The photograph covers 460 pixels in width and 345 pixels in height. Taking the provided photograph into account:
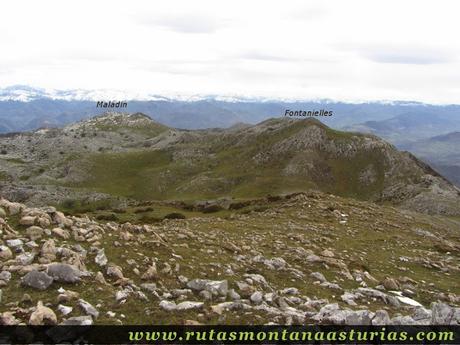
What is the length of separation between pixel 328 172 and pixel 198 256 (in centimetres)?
15620

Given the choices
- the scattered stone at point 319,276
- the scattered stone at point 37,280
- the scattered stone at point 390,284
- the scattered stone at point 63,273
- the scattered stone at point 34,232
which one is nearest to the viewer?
the scattered stone at point 37,280

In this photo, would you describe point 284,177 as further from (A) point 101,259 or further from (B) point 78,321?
(B) point 78,321

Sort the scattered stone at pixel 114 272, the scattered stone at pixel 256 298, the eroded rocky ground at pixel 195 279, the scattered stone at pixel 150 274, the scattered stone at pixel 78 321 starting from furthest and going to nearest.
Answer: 1. the scattered stone at pixel 150 274
2. the scattered stone at pixel 114 272
3. the scattered stone at pixel 256 298
4. the eroded rocky ground at pixel 195 279
5. the scattered stone at pixel 78 321

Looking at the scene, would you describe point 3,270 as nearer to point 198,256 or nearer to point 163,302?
point 163,302

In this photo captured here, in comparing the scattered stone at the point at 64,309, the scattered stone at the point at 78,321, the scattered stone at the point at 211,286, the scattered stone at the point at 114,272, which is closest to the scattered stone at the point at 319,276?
the scattered stone at the point at 211,286

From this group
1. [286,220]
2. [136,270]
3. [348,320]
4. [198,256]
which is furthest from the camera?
[286,220]

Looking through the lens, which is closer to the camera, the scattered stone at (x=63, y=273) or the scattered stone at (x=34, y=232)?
the scattered stone at (x=63, y=273)

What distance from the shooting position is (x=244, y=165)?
18000cm

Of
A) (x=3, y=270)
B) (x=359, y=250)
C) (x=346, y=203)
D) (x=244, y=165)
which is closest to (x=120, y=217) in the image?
(x=346, y=203)

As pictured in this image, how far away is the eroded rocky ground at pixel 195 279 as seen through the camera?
13227mm

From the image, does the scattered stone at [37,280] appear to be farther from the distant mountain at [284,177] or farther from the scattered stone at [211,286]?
the distant mountain at [284,177]

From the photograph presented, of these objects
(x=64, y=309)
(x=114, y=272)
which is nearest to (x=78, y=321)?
(x=64, y=309)

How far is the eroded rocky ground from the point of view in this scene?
13.2 m

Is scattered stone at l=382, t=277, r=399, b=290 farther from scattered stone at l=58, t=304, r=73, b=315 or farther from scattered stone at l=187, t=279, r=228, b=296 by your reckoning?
scattered stone at l=58, t=304, r=73, b=315
